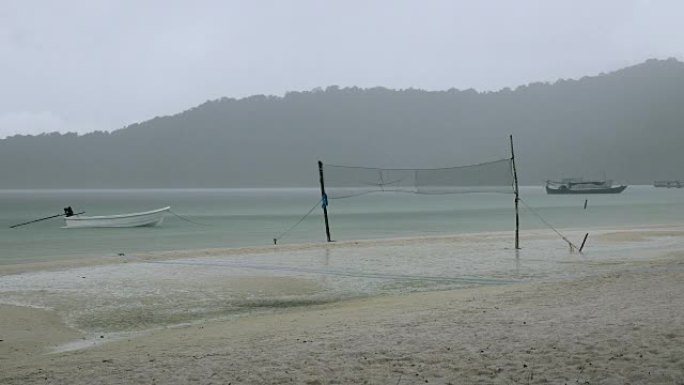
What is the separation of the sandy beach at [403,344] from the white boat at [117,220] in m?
33.4

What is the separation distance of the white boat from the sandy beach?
33.4m

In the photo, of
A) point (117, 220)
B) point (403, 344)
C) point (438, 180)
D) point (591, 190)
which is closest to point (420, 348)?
point (403, 344)

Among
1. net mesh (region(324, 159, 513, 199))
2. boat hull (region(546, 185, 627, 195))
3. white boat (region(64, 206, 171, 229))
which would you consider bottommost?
boat hull (region(546, 185, 627, 195))

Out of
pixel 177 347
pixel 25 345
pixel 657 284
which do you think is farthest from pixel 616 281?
pixel 25 345

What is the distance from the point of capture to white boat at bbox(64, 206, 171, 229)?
Answer: 4250cm

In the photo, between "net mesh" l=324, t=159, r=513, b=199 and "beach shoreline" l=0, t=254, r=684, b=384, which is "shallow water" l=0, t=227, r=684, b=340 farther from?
"net mesh" l=324, t=159, r=513, b=199

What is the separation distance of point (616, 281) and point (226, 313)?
6.21 m

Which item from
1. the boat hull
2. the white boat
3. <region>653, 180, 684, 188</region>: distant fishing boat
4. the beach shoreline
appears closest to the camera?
the beach shoreline

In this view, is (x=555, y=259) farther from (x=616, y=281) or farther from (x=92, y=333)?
(x=92, y=333)

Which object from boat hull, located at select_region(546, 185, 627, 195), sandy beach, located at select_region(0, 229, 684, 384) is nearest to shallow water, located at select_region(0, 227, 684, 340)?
sandy beach, located at select_region(0, 229, 684, 384)

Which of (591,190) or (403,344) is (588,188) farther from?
(403,344)

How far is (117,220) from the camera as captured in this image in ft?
141

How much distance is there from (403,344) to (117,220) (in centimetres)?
3927

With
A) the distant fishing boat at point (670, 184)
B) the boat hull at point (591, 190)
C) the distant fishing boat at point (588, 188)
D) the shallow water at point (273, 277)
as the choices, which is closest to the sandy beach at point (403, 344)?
the shallow water at point (273, 277)
